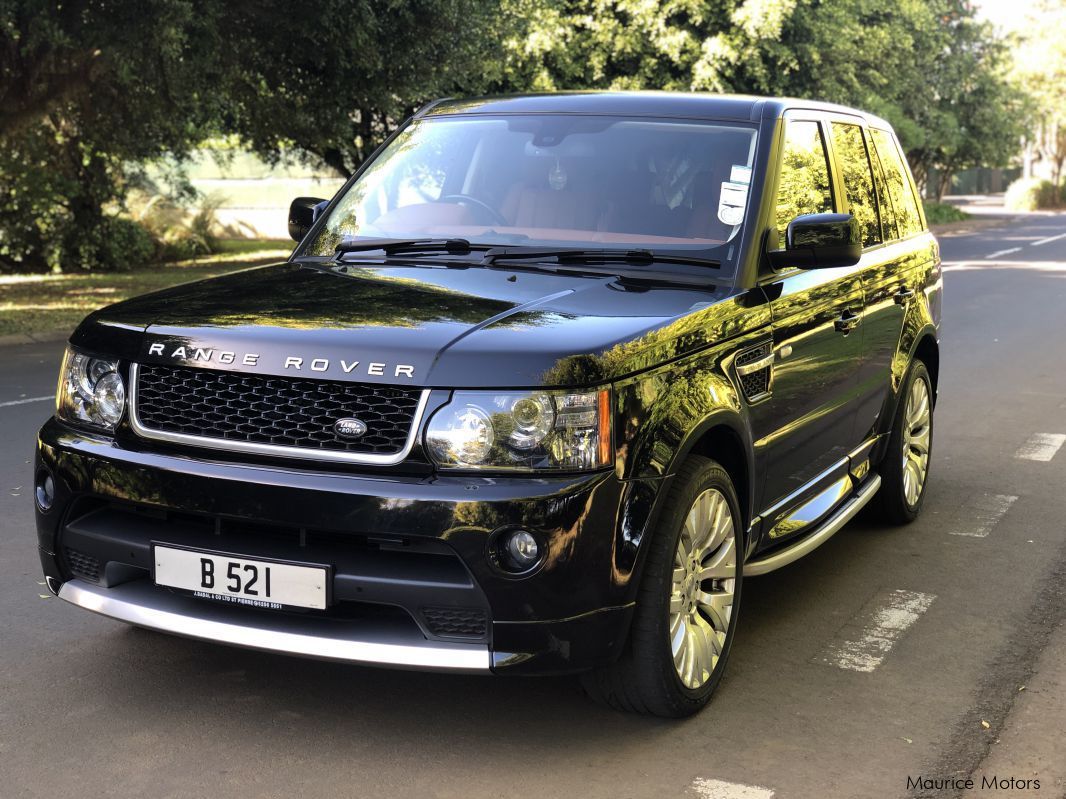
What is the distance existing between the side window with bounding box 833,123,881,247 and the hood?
160 centimetres

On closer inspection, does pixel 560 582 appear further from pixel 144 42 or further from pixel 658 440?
pixel 144 42

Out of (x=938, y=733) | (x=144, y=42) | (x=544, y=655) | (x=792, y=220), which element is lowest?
(x=938, y=733)

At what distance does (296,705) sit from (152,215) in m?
22.4

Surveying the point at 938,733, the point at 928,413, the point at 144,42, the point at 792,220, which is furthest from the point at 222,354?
the point at 144,42

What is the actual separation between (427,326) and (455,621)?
2.60ft

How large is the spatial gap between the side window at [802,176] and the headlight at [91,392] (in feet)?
7.42

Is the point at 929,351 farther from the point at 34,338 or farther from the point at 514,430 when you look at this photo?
the point at 34,338

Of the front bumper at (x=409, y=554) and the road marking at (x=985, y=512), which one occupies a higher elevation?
the front bumper at (x=409, y=554)

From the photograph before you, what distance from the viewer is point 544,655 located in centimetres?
358

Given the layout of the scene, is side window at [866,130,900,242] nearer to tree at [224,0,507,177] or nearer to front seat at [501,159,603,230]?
front seat at [501,159,603,230]

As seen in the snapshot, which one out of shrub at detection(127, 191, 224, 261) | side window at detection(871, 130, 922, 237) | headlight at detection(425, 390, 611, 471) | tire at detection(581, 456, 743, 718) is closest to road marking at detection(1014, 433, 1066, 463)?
side window at detection(871, 130, 922, 237)

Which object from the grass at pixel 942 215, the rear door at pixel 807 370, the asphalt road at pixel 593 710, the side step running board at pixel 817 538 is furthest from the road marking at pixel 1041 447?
the grass at pixel 942 215

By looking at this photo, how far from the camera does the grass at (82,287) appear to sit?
14906 millimetres

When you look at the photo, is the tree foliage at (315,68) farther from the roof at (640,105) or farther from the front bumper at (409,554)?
the front bumper at (409,554)
